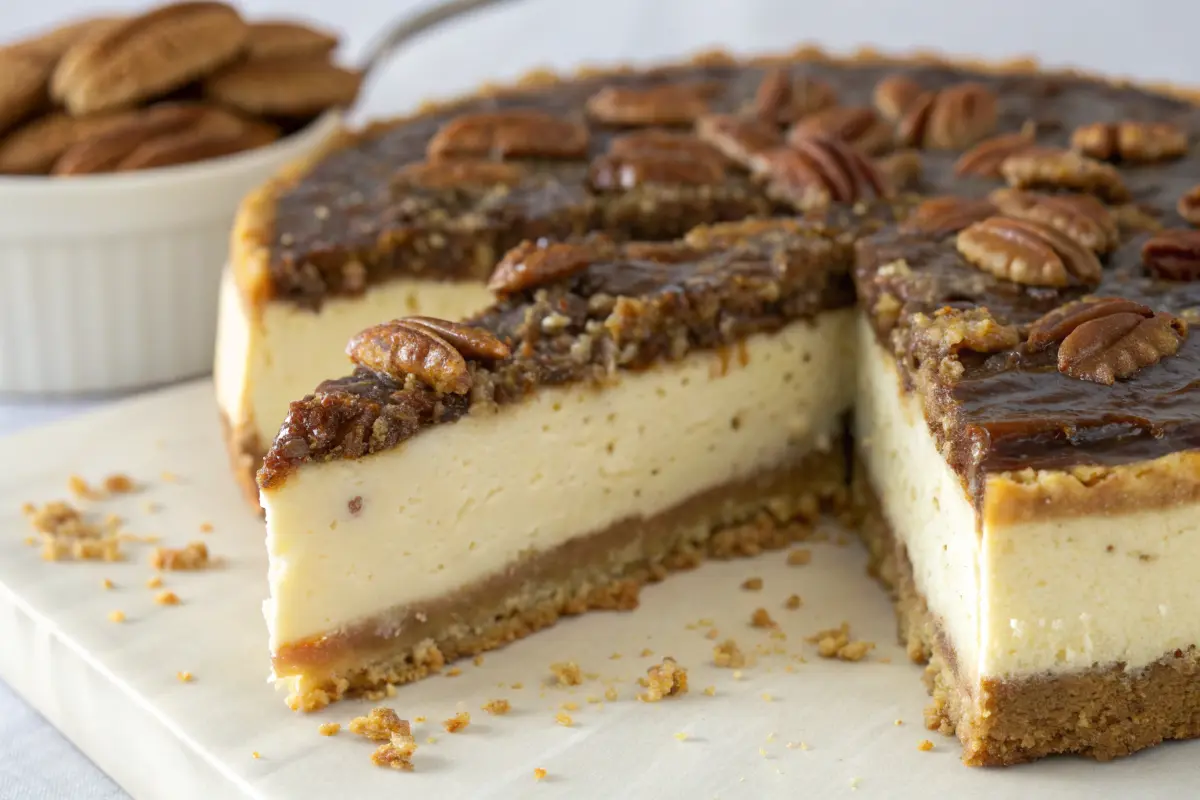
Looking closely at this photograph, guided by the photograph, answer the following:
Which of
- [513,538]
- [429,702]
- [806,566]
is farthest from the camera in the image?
[806,566]

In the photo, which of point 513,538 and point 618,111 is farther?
point 618,111

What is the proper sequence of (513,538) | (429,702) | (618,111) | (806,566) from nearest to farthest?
1. (429,702)
2. (513,538)
3. (806,566)
4. (618,111)

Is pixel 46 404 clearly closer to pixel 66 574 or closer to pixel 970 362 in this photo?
pixel 66 574

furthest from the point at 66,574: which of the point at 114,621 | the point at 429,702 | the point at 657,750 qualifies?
the point at 657,750

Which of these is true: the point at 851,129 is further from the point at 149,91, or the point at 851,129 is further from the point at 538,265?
the point at 149,91

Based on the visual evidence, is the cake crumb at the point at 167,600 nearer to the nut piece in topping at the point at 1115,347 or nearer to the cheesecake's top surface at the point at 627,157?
the cheesecake's top surface at the point at 627,157

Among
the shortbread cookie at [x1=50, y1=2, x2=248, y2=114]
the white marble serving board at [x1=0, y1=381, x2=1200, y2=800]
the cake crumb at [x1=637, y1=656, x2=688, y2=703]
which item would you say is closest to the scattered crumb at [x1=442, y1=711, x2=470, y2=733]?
the white marble serving board at [x1=0, y1=381, x2=1200, y2=800]
